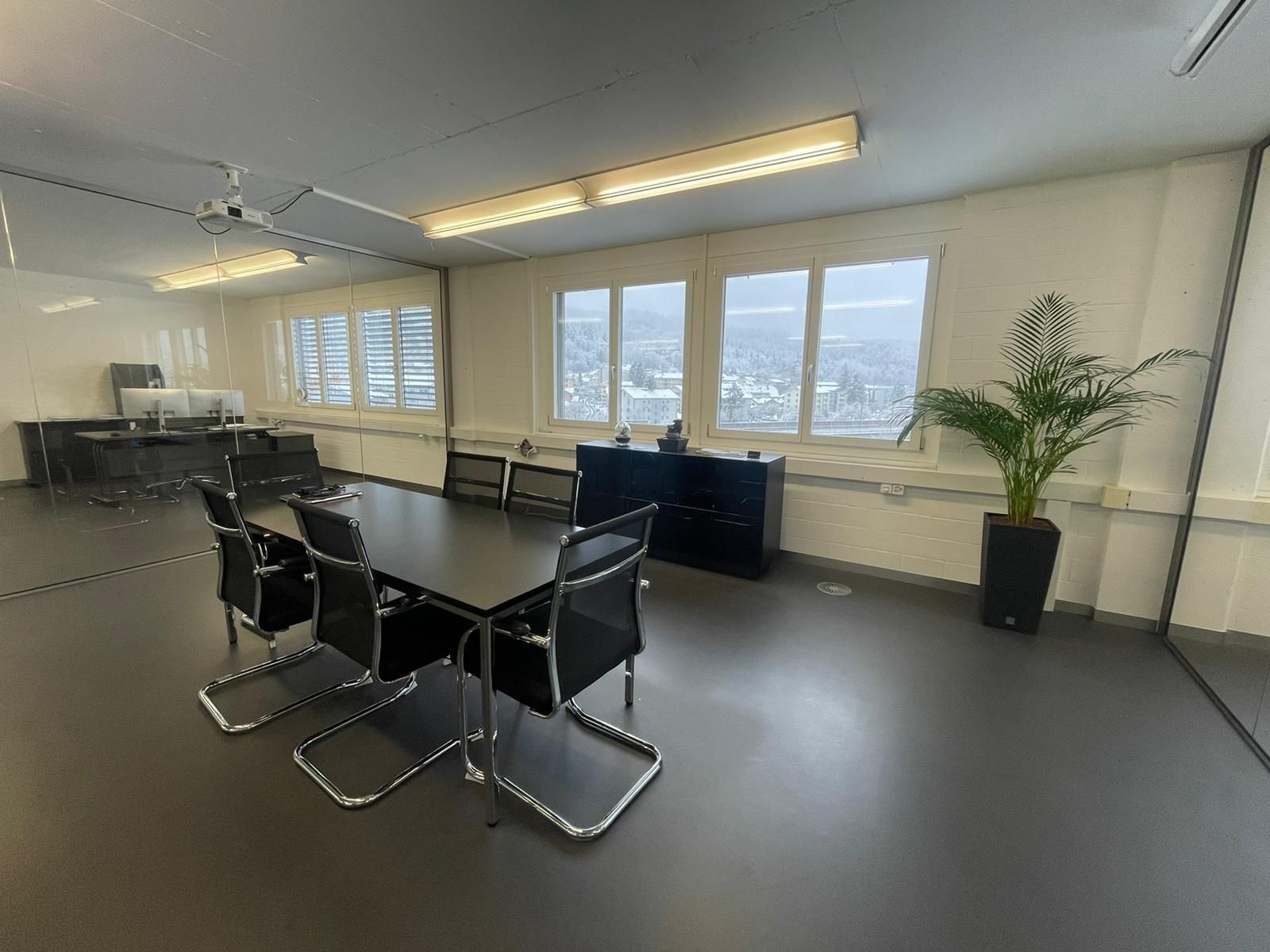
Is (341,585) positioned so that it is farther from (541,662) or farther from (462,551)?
(541,662)

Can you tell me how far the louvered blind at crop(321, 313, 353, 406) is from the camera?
17.2 feet

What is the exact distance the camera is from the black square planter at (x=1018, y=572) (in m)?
3.00

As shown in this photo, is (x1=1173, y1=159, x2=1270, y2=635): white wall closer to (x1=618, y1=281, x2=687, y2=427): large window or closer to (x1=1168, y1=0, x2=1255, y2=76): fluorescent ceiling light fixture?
(x1=1168, y1=0, x2=1255, y2=76): fluorescent ceiling light fixture

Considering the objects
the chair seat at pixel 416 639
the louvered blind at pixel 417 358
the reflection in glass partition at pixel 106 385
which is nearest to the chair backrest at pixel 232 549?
the chair seat at pixel 416 639

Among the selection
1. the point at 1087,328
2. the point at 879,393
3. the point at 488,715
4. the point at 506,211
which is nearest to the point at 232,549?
the point at 488,715

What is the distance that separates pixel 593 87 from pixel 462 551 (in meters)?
2.10

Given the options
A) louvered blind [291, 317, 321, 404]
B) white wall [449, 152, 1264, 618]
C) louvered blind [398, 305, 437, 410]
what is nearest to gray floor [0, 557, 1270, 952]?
white wall [449, 152, 1264, 618]

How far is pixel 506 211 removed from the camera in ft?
12.4

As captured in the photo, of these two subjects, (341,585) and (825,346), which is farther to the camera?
(825,346)

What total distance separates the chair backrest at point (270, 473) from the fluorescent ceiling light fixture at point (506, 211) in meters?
2.09

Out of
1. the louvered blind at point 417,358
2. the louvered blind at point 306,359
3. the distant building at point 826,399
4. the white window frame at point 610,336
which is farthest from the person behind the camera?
the louvered blind at point 417,358

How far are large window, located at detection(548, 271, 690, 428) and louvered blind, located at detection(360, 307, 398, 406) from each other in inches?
75.8

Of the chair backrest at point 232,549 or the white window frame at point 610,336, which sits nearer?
the chair backrest at point 232,549

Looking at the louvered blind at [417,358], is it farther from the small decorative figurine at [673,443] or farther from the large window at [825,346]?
the large window at [825,346]
